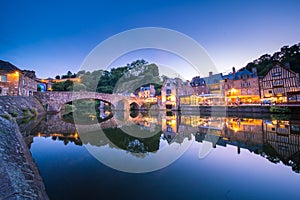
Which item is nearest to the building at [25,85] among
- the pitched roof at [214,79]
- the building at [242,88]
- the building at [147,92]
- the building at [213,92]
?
the building at [147,92]

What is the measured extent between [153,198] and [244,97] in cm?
3073

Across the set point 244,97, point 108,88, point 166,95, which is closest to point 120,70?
point 108,88

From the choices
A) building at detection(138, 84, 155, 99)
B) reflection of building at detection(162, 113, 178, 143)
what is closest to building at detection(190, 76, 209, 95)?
building at detection(138, 84, 155, 99)

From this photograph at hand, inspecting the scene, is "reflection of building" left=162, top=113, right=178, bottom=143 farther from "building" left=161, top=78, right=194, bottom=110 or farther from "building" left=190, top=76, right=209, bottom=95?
"building" left=190, top=76, right=209, bottom=95

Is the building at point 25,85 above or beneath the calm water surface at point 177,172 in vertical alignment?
above

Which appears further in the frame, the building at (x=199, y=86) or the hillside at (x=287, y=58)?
the building at (x=199, y=86)

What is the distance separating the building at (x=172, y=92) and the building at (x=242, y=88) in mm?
8454

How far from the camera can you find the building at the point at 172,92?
34.6 m

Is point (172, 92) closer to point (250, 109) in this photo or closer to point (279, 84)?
point (250, 109)

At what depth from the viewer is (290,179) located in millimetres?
3914

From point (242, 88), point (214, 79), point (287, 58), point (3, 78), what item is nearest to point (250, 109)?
point (242, 88)

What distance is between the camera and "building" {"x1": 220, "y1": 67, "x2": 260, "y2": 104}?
89.9ft

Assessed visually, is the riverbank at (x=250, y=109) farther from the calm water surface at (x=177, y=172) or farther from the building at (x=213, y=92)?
the calm water surface at (x=177, y=172)

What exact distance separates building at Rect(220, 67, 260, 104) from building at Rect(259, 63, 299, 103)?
1.08 metres
